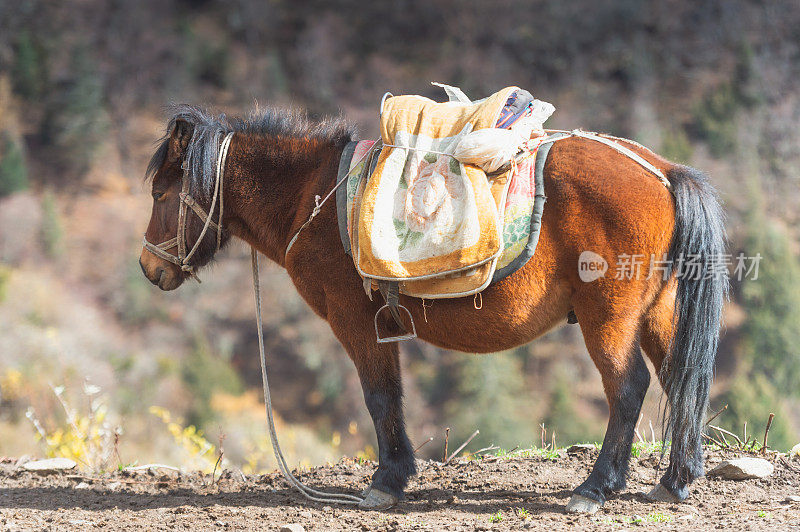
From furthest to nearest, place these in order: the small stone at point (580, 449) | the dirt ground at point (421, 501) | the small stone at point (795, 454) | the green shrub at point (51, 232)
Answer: the green shrub at point (51, 232) < the small stone at point (580, 449) < the small stone at point (795, 454) < the dirt ground at point (421, 501)

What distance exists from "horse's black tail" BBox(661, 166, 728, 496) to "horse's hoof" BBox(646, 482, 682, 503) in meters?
0.26

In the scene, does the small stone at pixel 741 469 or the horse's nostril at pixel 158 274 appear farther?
the horse's nostril at pixel 158 274

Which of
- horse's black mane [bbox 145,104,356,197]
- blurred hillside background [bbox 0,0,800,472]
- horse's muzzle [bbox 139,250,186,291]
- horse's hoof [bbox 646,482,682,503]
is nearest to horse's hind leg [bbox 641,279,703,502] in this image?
horse's hoof [bbox 646,482,682,503]

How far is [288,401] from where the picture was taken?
2727 centimetres

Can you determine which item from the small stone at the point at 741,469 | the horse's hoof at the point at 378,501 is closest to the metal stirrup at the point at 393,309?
the horse's hoof at the point at 378,501

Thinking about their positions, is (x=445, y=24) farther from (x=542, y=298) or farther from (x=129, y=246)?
(x=542, y=298)

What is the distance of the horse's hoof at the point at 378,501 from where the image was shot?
4094 mm

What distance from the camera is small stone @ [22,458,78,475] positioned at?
16.9 ft

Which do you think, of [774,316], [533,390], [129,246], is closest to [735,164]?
[774,316]

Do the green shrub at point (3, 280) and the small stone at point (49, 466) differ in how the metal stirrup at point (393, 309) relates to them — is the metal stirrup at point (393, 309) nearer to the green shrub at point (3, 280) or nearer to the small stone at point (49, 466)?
the small stone at point (49, 466)

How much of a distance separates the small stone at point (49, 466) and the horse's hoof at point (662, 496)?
391cm

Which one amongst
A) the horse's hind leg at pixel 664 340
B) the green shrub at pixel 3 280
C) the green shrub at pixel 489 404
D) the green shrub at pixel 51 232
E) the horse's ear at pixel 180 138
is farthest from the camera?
the green shrub at pixel 51 232

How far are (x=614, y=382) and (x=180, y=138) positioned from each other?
9.53 feet

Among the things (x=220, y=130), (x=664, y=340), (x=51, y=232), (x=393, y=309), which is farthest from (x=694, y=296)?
(x=51, y=232)
